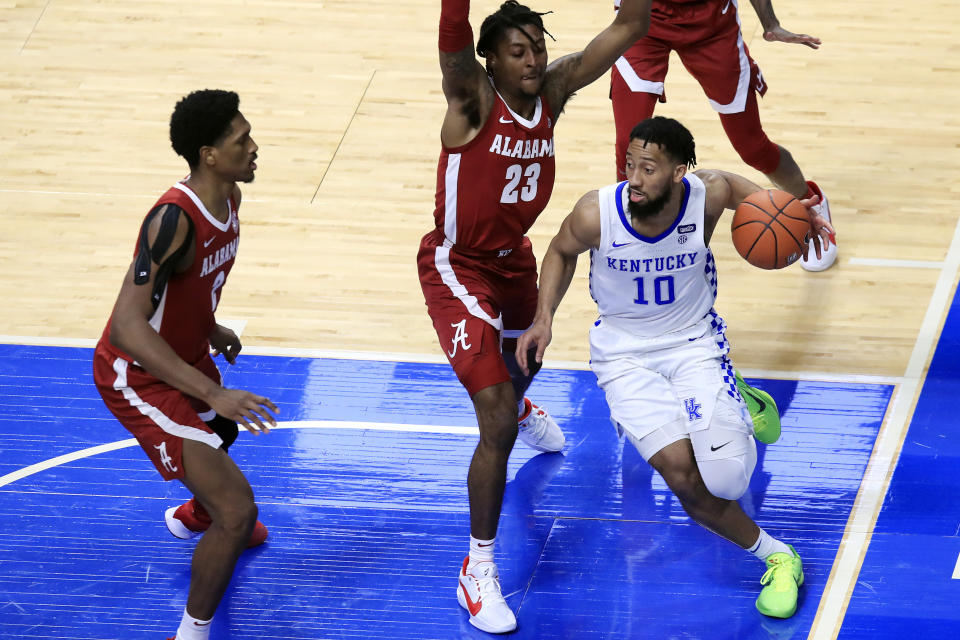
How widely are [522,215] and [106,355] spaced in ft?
5.93

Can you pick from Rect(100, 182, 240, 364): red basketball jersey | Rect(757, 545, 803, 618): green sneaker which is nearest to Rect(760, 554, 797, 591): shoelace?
Rect(757, 545, 803, 618): green sneaker

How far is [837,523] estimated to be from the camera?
220 inches

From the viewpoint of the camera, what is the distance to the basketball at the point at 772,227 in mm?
5473

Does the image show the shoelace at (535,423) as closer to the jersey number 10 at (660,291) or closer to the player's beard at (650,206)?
the jersey number 10 at (660,291)

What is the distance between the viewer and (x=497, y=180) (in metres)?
5.32

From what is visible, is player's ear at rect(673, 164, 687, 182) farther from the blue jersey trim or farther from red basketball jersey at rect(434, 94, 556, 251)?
red basketball jersey at rect(434, 94, 556, 251)

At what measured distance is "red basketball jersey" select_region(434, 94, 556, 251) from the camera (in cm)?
527

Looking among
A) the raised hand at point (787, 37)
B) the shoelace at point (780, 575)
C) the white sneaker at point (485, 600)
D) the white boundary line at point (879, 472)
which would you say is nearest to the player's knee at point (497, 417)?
the white sneaker at point (485, 600)

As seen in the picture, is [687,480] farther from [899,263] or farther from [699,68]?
[899,263]

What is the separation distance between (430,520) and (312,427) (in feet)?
3.05

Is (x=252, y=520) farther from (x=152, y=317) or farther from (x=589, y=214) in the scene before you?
(x=589, y=214)

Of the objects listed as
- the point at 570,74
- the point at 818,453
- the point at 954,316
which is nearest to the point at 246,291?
the point at 570,74

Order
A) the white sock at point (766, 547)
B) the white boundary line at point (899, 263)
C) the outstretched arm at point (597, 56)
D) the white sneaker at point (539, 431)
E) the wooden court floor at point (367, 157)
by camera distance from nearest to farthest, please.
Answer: the white sock at point (766, 547), the outstretched arm at point (597, 56), the white sneaker at point (539, 431), the wooden court floor at point (367, 157), the white boundary line at point (899, 263)

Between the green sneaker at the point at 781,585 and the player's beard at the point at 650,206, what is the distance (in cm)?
148
